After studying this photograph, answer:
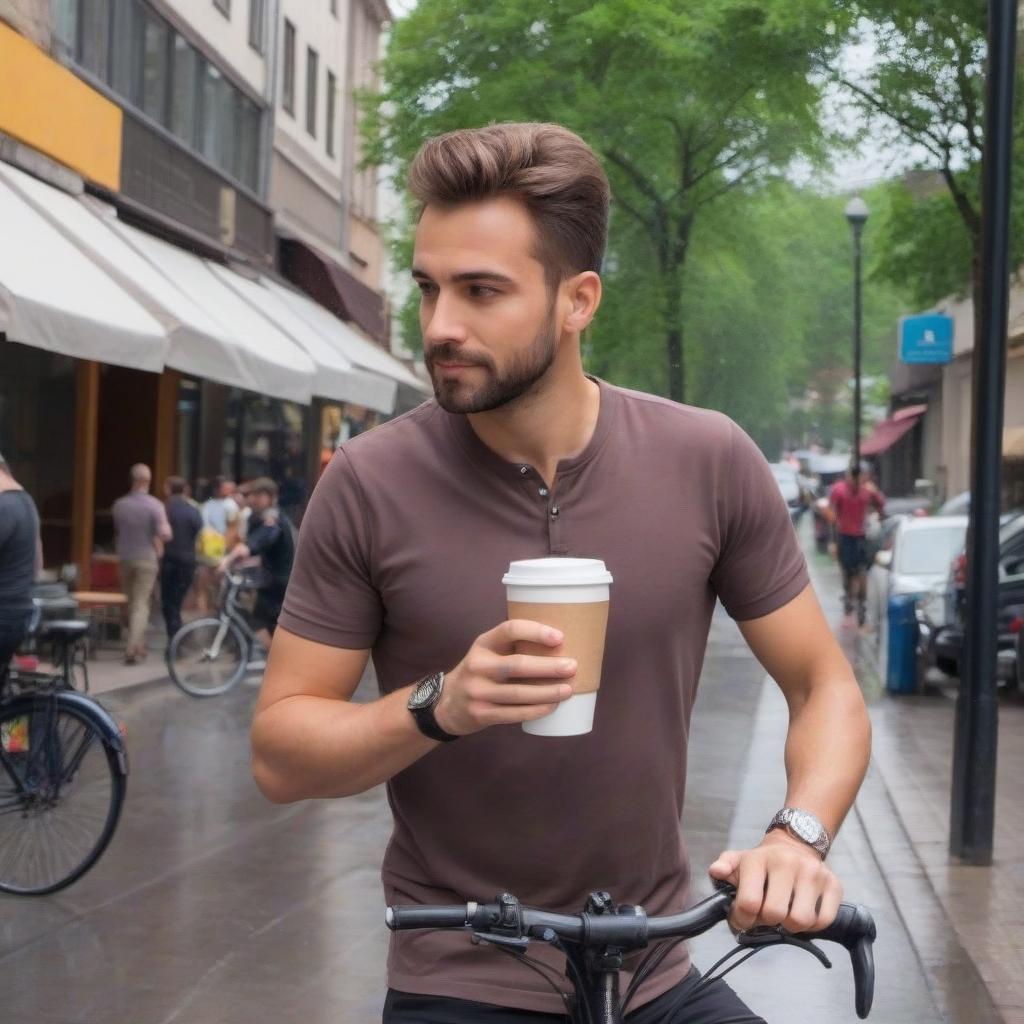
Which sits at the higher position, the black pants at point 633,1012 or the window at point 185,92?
the window at point 185,92

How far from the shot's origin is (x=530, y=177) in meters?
2.41

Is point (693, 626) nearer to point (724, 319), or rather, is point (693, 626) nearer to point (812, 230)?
point (724, 319)

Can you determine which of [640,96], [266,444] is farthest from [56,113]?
[266,444]

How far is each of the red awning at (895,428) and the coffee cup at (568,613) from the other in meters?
52.0

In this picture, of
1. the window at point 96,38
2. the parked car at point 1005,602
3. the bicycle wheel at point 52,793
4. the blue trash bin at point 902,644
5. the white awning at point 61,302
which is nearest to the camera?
the bicycle wheel at point 52,793

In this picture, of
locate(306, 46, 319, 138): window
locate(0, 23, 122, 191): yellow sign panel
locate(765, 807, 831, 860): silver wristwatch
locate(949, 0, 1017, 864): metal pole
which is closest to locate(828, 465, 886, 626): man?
locate(0, 23, 122, 191): yellow sign panel

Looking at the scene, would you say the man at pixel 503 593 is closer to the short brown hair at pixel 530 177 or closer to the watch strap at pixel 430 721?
the short brown hair at pixel 530 177

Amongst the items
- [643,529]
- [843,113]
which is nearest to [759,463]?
[643,529]

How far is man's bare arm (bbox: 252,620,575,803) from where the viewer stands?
6.54ft

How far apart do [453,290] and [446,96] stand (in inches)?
1044

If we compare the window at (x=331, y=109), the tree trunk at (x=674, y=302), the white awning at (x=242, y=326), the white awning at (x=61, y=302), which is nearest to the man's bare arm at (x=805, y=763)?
the white awning at (x=61, y=302)

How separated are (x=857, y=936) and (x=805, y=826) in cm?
16

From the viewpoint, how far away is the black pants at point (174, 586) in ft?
57.1

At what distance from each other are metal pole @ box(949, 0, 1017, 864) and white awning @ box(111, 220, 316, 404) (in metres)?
9.38
